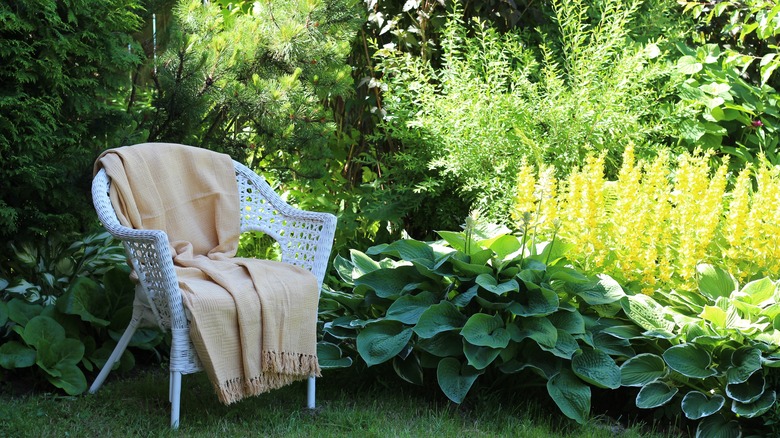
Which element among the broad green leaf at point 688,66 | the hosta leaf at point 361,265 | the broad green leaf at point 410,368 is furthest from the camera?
the broad green leaf at point 688,66

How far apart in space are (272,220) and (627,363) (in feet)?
4.85

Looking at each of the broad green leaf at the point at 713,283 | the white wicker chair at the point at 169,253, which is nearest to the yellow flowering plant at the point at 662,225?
the broad green leaf at the point at 713,283

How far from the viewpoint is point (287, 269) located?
2836mm

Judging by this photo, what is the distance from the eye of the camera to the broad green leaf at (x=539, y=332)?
270 centimetres

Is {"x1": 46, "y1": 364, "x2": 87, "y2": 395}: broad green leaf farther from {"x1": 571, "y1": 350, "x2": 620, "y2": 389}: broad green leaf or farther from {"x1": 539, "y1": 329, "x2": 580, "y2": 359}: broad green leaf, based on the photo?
{"x1": 571, "y1": 350, "x2": 620, "y2": 389}: broad green leaf

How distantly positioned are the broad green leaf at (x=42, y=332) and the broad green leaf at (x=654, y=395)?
213 cm

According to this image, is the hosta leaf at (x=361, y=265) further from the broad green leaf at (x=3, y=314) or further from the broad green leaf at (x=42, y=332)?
the broad green leaf at (x=3, y=314)

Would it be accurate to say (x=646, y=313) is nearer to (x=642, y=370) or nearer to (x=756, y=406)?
(x=642, y=370)

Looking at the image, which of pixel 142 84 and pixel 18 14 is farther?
pixel 142 84

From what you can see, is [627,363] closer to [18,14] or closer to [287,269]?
[287,269]

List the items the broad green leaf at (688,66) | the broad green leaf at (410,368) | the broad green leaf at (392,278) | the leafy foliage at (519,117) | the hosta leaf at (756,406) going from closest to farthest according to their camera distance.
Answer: the hosta leaf at (756,406) → the broad green leaf at (410,368) → the broad green leaf at (392,278) → the leafy foliage at (519,117) → the broad green leaf at (688,66)

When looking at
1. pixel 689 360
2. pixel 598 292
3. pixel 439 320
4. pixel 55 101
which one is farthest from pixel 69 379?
pixel 689 360

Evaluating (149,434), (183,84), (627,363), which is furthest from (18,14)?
(627,363)

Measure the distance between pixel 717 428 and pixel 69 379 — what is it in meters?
2.31
